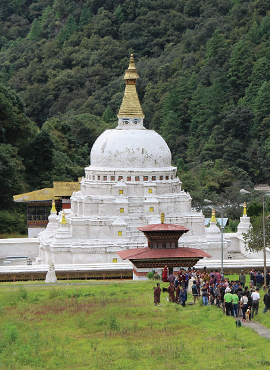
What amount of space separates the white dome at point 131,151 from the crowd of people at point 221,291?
1244cm

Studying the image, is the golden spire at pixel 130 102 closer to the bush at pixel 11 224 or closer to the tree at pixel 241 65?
the bush at pixel 11 224

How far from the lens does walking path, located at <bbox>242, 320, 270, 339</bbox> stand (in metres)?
31.6

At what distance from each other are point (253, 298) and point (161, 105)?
2775 inches

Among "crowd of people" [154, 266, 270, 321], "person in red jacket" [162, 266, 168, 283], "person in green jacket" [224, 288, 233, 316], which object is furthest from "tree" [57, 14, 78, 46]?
"person in green jacket" [224, 288, 233, 316]

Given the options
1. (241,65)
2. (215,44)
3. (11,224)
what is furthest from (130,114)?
(215,44)

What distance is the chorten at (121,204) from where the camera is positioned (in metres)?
49.5

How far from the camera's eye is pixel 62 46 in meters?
130

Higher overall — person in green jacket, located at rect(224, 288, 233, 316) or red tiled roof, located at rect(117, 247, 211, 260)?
red tiled roof, located at rect(117, 247, 211, 260)

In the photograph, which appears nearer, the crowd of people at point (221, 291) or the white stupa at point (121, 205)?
the crowd of people at point (221, 291)

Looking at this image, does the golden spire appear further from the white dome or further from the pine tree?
the pine tree

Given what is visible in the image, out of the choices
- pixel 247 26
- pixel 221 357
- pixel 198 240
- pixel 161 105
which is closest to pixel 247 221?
pixel 198 240

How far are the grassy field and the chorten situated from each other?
9987 mm

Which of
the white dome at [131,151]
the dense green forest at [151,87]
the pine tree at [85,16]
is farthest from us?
the pine tree at [85,16]

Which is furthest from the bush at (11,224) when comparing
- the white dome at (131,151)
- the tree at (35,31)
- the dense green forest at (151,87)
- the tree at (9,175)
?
the tree at (35,31)
